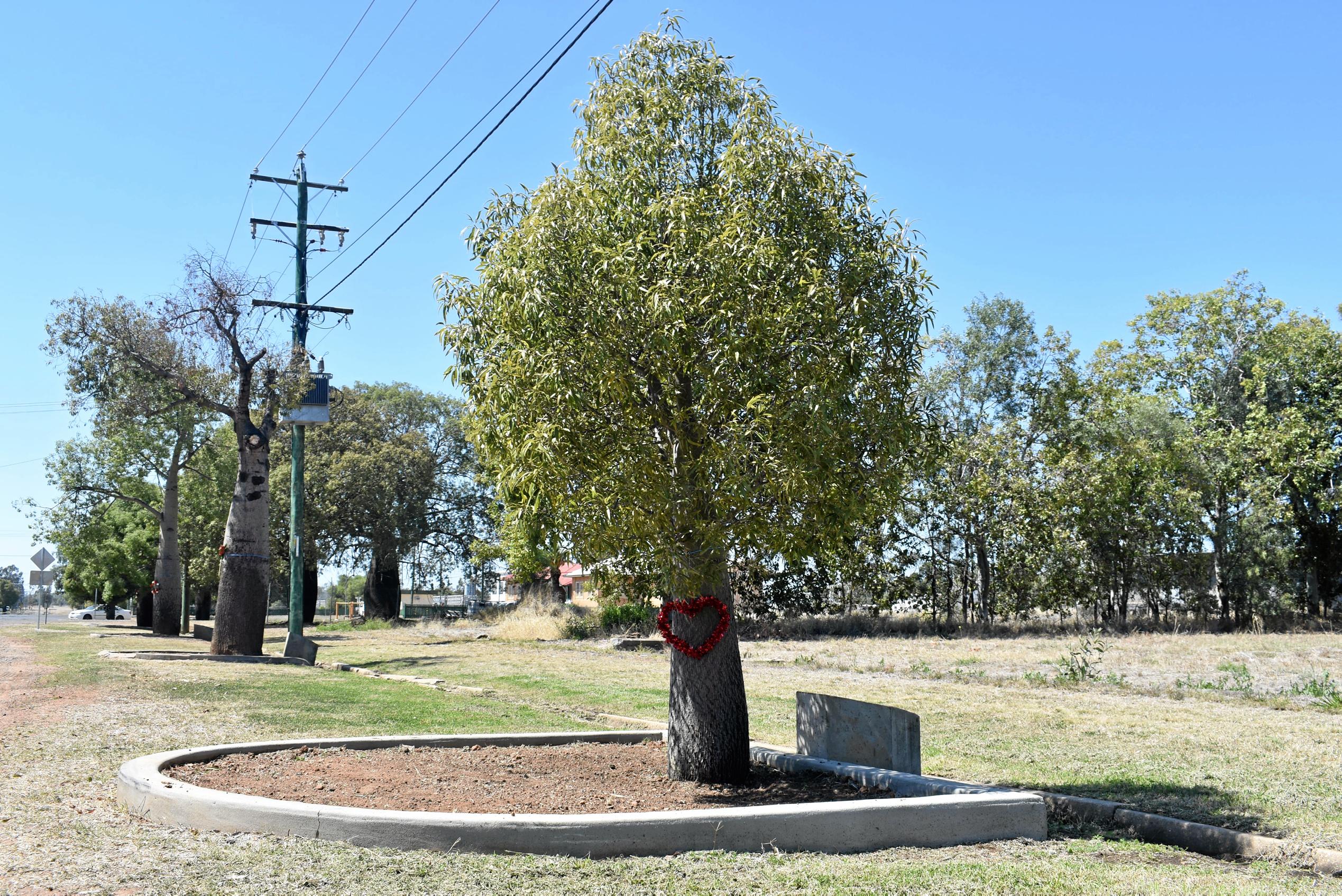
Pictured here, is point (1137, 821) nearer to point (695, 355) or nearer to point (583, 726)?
point (695, 355)

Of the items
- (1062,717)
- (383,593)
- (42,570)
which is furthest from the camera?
(383,593)

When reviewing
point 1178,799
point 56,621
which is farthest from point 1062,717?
point 56,621

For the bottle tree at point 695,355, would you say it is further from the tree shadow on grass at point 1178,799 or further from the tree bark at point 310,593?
the tree bark at point 310,593

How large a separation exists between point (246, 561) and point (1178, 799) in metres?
19.3

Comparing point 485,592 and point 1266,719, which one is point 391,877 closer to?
point 1266,719

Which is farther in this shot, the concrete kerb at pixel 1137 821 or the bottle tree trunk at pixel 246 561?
the bottle tree trunk at pixel 246 561

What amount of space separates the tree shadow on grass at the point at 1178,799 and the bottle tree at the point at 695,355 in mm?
2688

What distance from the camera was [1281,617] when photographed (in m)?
32.3

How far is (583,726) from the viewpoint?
39.4 ft

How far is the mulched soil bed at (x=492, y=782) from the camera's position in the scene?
702cm

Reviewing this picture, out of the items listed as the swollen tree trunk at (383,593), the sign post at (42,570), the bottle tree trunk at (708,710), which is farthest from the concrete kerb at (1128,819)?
the swollen tree trunk at (383,593)

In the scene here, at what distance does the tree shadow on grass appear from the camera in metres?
7.06

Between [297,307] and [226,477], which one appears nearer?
[297,307]

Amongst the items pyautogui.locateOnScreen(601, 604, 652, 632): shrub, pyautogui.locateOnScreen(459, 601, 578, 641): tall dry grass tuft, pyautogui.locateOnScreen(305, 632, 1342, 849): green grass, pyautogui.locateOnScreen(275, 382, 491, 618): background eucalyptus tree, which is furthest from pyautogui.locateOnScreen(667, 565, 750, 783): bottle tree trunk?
pyautogui.locateOnScreen(275, 382, 491, 618): background eucalyptus tree
